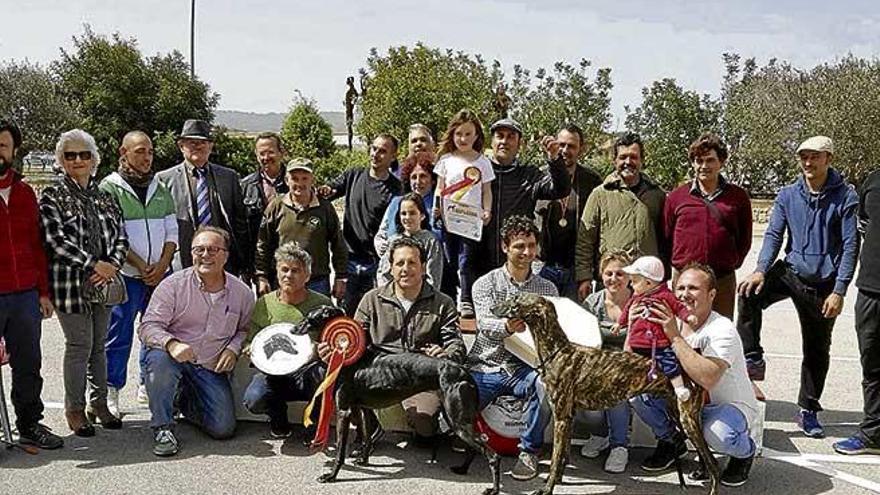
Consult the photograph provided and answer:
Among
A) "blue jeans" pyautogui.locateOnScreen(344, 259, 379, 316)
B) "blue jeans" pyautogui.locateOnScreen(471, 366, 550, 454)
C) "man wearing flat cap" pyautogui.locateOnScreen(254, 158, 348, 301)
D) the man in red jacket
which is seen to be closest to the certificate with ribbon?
"blue jeans" pyautogui.locateOnScreen(344, 259, 379, 316)

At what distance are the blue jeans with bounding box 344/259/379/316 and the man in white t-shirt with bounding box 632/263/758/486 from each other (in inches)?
102

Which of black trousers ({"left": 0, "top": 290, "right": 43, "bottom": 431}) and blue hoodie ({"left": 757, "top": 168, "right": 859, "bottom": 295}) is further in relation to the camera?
blue hoodie ({"left": 757, "top": 168, "right": 859, "bottom": 295})

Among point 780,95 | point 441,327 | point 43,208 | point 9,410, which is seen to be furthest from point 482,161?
point 780,95

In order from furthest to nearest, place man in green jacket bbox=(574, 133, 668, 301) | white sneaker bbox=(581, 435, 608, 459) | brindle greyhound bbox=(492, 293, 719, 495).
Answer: man in green jacket bbox=(574, 133, 668, 301)
white sneaker bbox=(581, 435, 608, 459)
brindle greyhound bbox=(492, 293, 719, 495)

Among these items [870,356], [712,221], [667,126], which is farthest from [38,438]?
[667,126]

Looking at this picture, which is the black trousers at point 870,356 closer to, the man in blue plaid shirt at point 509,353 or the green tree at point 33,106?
the man in blue plaid shirt at point 509,353

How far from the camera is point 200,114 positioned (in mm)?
31656

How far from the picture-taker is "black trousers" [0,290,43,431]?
4.81 m

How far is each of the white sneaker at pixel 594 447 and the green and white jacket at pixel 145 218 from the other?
10.7 ft

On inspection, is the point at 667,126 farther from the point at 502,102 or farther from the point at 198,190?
the point at 198,190

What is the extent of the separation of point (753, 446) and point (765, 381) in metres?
2.92

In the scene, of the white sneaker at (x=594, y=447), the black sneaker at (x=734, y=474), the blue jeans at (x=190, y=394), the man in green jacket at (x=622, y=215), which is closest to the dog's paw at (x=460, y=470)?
the white sneaker at (x=594, y=447)

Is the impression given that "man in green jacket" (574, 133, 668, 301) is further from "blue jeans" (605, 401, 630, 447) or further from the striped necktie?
the striped necktie

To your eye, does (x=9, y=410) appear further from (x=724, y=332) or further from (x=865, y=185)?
(x=865, y=185)
